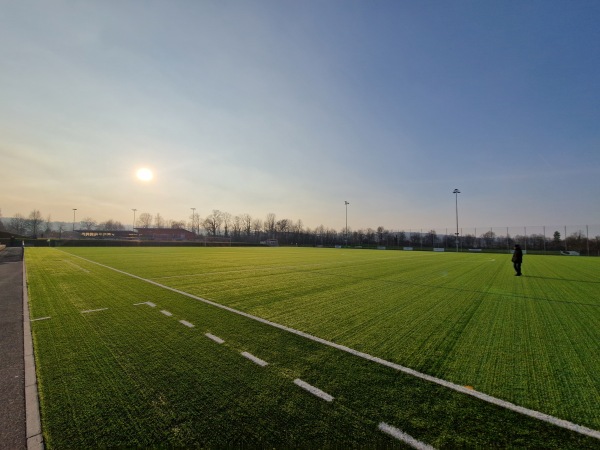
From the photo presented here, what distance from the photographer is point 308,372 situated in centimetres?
376

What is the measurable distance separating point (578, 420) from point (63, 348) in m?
6.86

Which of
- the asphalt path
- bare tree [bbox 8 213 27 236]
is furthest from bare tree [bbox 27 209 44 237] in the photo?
the asphalt path

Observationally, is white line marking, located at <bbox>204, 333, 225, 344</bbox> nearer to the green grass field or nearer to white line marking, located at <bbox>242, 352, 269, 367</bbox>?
the green grass field

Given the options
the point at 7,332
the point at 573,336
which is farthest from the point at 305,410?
the point at 7,332

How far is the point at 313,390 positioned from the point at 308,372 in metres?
0.46

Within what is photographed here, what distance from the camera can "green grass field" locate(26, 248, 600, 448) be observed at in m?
2.65

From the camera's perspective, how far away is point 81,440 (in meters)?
2.53

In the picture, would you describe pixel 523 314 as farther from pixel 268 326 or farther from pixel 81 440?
pixel 81 440

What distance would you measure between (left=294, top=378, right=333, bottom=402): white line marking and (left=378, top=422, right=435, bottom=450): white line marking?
65cm

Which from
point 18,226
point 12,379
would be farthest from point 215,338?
point 18,226

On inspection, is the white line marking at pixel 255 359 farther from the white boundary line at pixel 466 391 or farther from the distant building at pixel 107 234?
the distant building at pixel 107 234

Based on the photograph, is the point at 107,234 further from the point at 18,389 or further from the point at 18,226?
the point at 18,389

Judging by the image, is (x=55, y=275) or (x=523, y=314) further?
(x=55, y=275)

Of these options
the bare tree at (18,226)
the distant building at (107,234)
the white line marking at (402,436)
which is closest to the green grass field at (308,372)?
the white line marking at (402,436)
